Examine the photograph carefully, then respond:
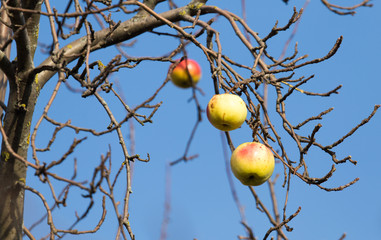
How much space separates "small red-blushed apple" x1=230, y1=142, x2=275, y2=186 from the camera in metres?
2.22

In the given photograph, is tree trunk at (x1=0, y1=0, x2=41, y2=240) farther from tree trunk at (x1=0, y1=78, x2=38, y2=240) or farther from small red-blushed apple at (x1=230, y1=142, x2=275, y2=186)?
small red-blushed apple at (x1=230, y1=142, x2=275, y2=186)

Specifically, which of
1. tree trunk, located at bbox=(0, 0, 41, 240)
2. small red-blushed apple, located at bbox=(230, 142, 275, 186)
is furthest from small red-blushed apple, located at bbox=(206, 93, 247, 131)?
tree trunk, located at bbox=(0, 0, 41, 240)

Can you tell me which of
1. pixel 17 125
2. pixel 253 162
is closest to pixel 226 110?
→ pixel 253 162

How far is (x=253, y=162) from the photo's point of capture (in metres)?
2.21

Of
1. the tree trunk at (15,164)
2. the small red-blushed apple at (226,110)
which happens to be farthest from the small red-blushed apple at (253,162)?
the tree trunk at (15,164)

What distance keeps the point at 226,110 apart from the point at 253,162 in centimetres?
27

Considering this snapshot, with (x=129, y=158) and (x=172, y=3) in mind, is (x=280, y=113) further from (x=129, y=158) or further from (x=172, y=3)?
(x=172, y=3)

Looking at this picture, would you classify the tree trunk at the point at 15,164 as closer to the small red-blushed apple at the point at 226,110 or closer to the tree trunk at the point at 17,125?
the tree trunk at the point at 17,125

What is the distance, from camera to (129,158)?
2.70 metres

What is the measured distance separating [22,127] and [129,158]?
601 mm

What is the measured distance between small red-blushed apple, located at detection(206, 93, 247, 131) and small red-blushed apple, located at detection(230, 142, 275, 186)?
127mm

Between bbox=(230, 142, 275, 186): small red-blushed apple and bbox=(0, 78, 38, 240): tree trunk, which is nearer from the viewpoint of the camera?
bbox=(230, 142, 275, 186): small red-blushed apple

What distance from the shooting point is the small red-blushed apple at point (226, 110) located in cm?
216

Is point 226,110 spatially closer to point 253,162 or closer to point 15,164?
point 253,162
